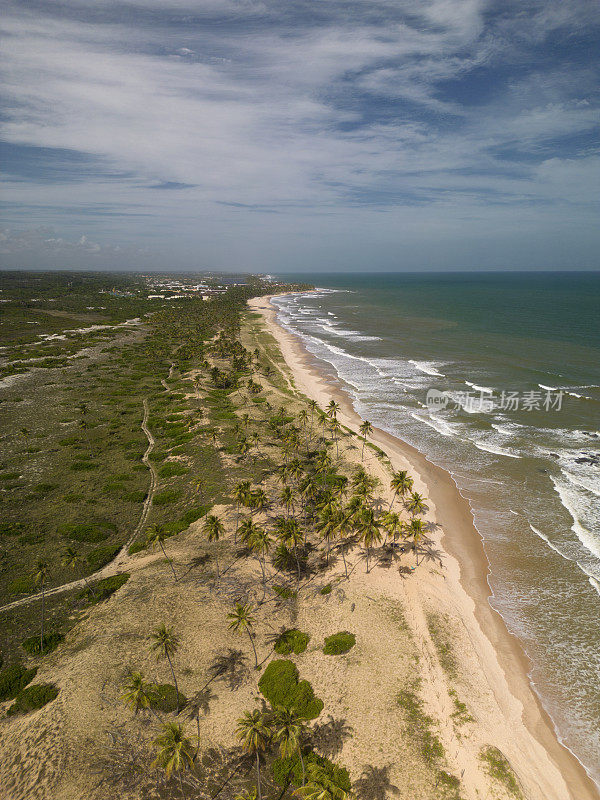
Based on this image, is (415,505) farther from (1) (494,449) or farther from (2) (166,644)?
(2) (166,644)

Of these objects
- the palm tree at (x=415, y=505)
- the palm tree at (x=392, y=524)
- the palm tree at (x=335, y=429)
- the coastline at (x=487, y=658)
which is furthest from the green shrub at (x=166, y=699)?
the palm tree at (x=335, y=429)

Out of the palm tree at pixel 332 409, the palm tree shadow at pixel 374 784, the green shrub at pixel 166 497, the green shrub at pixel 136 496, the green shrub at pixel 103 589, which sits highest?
the palm tree at pixel 332 409

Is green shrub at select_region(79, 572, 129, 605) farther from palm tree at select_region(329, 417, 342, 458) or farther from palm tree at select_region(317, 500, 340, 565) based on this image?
palm tree at select_region(329, 417, 342, 458)

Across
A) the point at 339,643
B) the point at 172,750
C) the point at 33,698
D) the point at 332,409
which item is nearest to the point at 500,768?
the point at 339,643

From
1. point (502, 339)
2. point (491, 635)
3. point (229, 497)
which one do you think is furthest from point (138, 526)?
point (502, 339)

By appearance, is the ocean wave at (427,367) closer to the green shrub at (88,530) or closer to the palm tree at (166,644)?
the green shrub at (88,530)

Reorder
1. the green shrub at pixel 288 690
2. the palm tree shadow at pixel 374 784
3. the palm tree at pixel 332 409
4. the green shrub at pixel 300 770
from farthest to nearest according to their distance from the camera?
the palm tree at pixel 332 409 < the green shrub at pixel 288 690 < the green shrub at pixel 300 770 < the palm tree shadow at pixel 374 784
